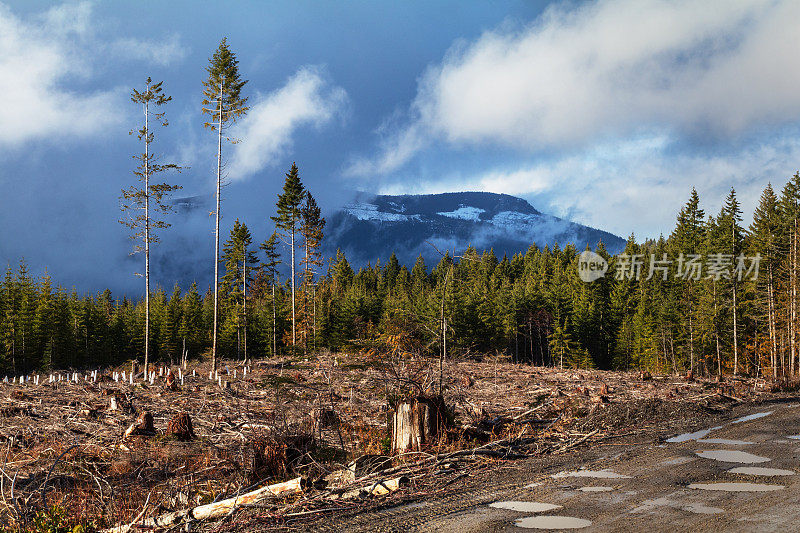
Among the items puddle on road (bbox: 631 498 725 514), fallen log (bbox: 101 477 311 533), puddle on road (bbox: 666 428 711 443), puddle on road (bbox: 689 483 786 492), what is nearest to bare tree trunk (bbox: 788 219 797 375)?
puddle on road (bbox: 666 428 711 443)

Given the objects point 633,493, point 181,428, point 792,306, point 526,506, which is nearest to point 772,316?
point 792,306

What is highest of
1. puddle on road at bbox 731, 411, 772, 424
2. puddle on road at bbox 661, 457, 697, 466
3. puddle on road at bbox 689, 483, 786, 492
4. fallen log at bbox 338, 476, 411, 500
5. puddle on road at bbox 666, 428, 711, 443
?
puddle on road at bbox 689, 483, 786, 492

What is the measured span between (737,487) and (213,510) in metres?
6.02

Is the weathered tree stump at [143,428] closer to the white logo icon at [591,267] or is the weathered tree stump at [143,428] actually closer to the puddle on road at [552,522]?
the puddle on road at [552,522]

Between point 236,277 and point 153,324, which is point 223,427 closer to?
point 236,277

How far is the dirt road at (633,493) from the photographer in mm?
4379

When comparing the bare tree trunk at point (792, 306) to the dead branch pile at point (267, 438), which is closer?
the dead branch pile at point (267, 438)

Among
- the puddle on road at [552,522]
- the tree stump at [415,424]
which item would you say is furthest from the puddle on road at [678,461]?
the tree stump at [415,424]

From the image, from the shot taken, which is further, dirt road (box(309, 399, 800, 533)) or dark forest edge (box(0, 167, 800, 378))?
dark forest edge (box(0, 167, 800, 378))

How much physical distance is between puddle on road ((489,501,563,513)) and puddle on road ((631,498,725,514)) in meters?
0.79

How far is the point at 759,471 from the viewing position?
592cm

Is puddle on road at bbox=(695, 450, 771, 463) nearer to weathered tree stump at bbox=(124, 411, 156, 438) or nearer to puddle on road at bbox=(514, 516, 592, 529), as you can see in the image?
puddle on road at bbox=(514, 516, 592, 529)

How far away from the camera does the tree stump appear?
8.24 m

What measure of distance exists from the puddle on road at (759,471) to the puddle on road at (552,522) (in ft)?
9.27
